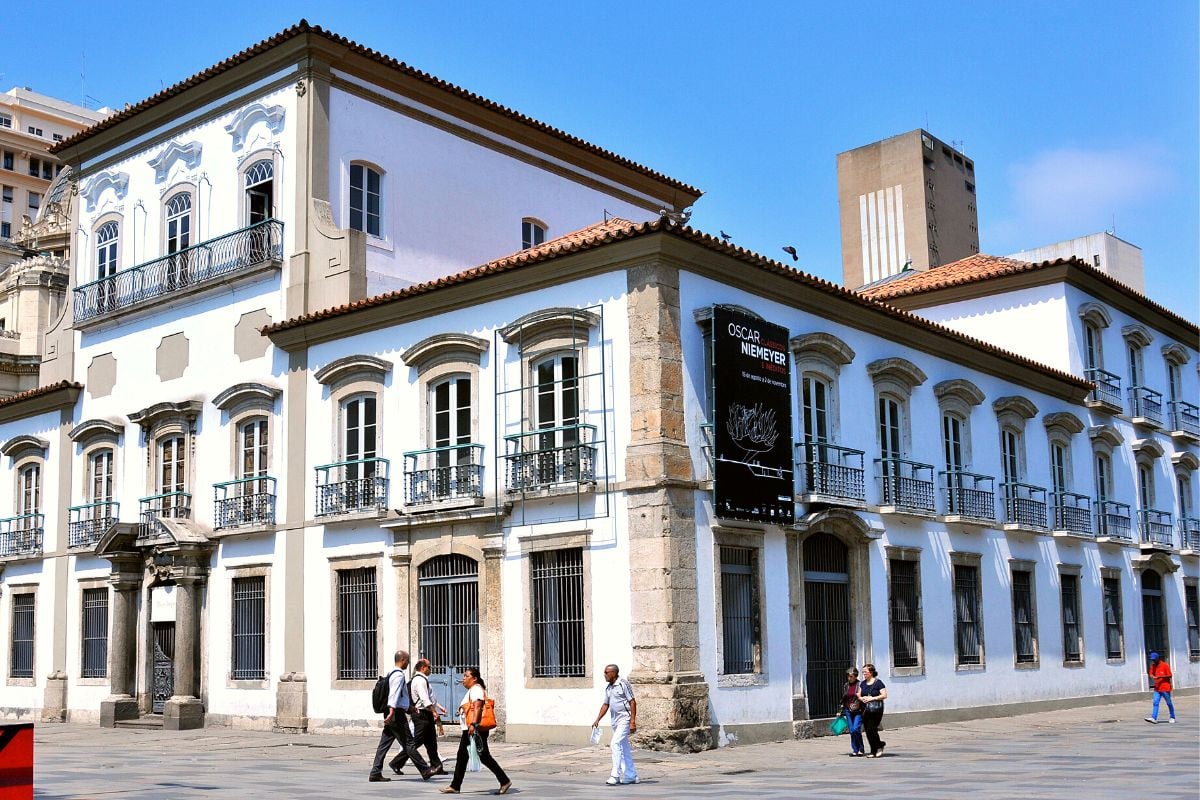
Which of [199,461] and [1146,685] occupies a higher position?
[199,461]

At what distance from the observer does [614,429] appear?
789 inches

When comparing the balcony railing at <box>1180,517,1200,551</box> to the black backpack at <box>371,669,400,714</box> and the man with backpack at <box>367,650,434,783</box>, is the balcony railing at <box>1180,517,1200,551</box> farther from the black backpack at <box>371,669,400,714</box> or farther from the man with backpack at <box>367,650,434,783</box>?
the black backpack at <box>371,669,400,714</box>

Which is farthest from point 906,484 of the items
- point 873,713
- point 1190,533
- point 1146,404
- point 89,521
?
point 89,521

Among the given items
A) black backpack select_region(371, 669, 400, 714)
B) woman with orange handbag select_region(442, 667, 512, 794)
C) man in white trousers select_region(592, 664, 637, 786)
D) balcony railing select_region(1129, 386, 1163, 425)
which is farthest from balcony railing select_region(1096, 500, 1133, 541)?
woman with orange handbag select_region(442, 667, 512, 794)

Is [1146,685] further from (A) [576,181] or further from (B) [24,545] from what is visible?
(B) [24,545]

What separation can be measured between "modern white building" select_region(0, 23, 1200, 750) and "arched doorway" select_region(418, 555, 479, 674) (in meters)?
0.05

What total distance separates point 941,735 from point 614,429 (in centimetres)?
751

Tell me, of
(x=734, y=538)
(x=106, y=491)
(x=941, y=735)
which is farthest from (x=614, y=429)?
(x=106, y=491)

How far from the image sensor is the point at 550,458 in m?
20.6

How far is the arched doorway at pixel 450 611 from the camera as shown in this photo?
21641 mm

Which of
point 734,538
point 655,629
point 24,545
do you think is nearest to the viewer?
point 655,629

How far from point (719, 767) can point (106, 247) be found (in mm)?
20038

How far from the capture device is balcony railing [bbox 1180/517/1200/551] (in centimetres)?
3494

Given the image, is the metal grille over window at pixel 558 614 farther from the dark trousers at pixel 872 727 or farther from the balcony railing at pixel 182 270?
the balcony railing at pixel 182 270
